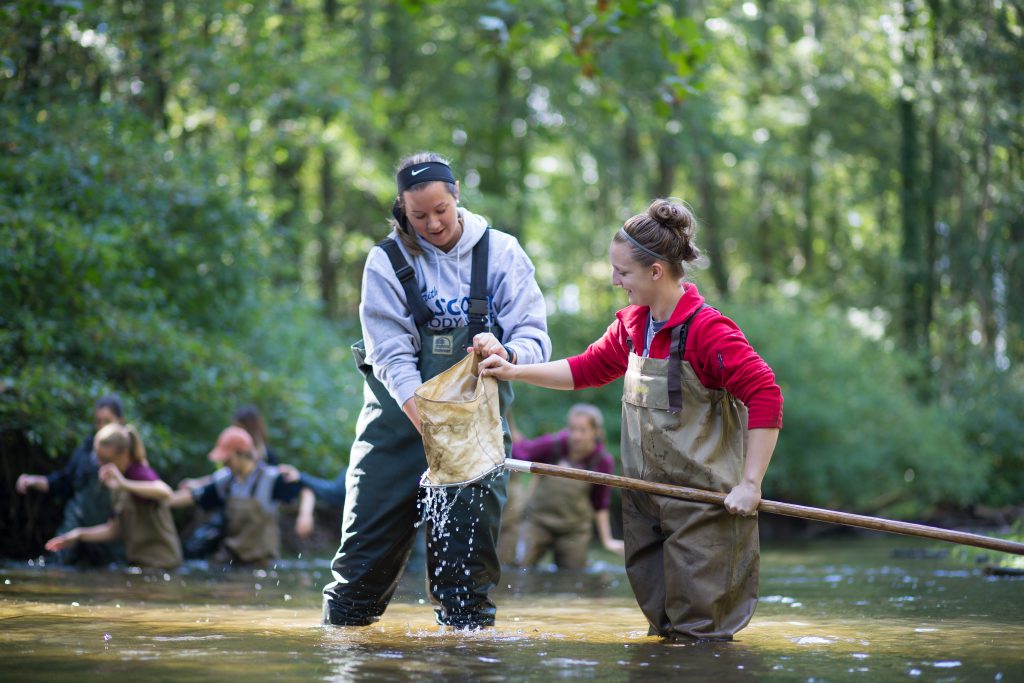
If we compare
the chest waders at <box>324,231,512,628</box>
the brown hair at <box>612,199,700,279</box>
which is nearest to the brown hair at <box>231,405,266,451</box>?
the chest waders at <box>324,231,512,628</box>

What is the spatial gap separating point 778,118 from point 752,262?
523 cm

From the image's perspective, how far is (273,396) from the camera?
1150cm

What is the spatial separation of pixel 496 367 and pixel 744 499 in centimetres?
104

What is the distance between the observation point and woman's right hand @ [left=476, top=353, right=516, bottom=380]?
450cm

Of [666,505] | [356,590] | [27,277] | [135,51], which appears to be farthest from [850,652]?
[135,51]

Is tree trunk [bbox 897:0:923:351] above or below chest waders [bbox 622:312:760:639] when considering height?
above

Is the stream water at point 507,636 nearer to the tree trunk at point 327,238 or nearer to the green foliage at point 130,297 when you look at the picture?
the green foliage at point 130,297

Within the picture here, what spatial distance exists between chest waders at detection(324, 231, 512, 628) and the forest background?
1104 mm

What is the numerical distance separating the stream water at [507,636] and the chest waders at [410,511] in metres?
0.16

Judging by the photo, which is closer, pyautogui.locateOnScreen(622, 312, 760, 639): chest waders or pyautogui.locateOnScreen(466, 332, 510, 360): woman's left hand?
pyautogui.locateOnScreen(622, 312, 760, 639): chest waders

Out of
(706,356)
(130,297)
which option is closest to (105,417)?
(130,297)

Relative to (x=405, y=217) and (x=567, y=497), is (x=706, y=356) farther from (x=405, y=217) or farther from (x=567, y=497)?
(x=567, y=497)

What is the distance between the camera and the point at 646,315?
184 inches

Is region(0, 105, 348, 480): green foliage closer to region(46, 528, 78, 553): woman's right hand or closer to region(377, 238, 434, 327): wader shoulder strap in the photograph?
region(46, 528, 78, 553): woman's right hand
